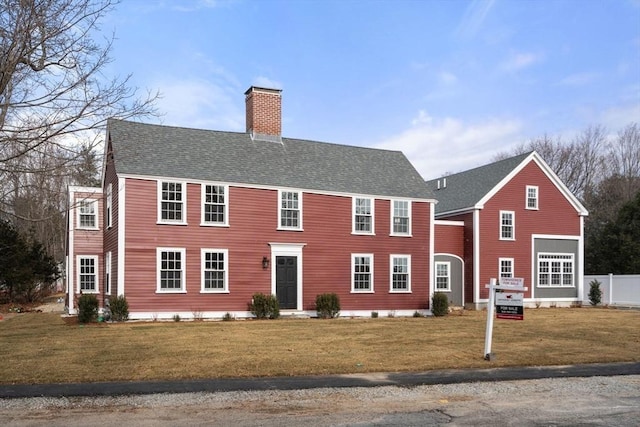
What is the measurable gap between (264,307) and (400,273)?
22.9 ft

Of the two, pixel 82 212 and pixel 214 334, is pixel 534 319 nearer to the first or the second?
pixel 214 334

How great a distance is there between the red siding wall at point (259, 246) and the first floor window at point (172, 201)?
277mm

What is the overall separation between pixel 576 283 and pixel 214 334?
76.9 ft

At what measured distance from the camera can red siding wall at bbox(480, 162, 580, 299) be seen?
98.2 feet

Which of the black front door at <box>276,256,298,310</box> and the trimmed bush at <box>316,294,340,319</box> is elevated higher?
the black front door at <box>276,256,298,310</box>

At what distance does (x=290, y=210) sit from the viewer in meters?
24.4

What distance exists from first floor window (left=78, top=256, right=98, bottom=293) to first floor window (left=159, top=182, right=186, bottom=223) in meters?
5.54

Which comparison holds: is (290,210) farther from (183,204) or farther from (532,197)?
(532,197)

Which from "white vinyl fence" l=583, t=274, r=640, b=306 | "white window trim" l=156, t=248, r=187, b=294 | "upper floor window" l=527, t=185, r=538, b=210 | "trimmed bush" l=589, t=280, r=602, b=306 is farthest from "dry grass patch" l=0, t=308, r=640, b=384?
"white vinyl fence" l=583, t=274, r=640, b=306

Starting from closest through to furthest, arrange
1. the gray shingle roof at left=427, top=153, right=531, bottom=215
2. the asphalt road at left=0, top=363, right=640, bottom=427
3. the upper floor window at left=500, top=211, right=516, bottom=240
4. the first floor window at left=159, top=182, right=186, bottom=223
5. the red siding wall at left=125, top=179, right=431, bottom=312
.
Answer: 1. the asphalt road at left=0, top=363, right=640, bottom=427
2. the red siding wall at left=125, top=179, right=431, bottom=312
3. the first floor window at left=159, top=182, right=186, bottom=223
4. the upper floor window at left=500, top=211, right=516, bottom=240
5. the gray shingle roof at left=427, top=153, right=531, bottom=215

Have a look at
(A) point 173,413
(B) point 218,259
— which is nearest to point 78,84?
(A) point 173,413

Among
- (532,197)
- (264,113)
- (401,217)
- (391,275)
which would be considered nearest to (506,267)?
(532,197)

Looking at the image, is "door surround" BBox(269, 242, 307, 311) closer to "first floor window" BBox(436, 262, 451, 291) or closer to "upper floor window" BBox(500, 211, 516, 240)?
"first floor window" BBox(436, 262, 451, 291)

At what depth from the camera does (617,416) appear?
7797 millimetres
